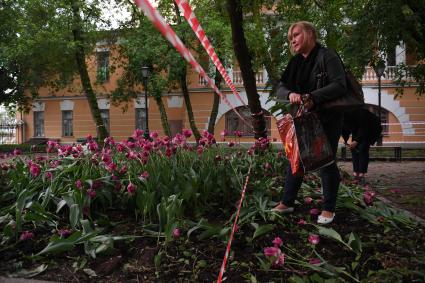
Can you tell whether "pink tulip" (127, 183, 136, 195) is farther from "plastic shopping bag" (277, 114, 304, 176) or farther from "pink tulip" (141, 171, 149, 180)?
"plastic shopping bag" (277, 114, 304, 176)

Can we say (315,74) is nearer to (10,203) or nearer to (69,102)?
(10,203)

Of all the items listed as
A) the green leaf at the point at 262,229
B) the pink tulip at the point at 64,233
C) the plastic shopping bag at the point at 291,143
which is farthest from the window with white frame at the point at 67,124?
the green leaf at the point at 262,229

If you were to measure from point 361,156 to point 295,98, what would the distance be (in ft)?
11.6

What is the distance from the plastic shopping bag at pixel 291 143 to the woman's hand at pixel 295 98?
6.2 inches

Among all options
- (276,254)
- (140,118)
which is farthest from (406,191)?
(140,118)

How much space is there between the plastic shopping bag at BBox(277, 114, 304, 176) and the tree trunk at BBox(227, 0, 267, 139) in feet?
11.4

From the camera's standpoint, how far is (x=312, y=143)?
3246 mm

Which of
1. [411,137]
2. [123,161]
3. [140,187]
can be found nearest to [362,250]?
[140,187]

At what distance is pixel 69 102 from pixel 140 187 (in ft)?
88.5

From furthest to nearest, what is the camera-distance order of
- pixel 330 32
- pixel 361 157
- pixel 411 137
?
pixel 411 137 < pixel 330 32 < pixel 361 157

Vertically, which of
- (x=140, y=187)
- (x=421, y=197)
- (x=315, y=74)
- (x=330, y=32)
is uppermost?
(x=330, y=32)

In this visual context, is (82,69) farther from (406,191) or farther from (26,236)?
(26,236)

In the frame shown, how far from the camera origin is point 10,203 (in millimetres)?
3914

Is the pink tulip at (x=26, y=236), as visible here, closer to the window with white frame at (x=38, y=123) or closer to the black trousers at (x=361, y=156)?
the black trousers at (x=361, y=156)
